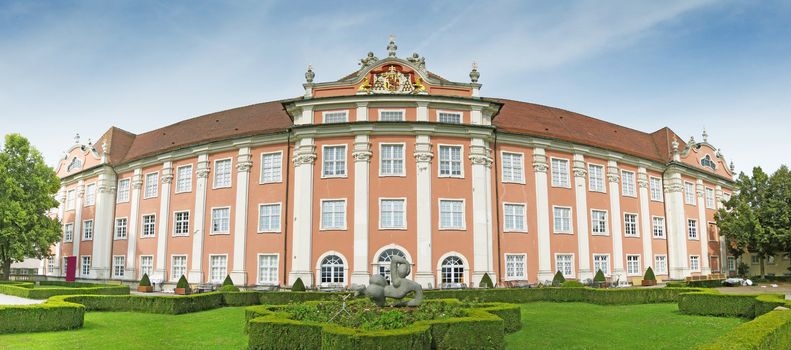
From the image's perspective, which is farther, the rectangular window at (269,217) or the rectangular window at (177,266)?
the rectangular window at (177,266)

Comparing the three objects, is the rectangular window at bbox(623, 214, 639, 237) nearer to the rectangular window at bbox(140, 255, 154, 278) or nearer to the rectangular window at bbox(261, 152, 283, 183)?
the rectangular window at bbox(261, 152, 283, 183)

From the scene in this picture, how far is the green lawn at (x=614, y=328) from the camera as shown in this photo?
47.3ft

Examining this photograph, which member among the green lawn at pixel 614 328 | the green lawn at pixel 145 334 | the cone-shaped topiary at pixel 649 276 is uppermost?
the cone-shaped topiary at pixel 649 276

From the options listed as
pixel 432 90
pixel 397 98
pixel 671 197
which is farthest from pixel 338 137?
pixel 671 197

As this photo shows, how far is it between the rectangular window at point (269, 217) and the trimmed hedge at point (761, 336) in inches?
1007

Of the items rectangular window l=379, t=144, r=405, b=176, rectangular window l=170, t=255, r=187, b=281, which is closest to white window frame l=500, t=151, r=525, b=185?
rectangular window l=379, t=144, r=405, b=176

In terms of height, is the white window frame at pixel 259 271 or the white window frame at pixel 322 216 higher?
the white window frame at pixel 322 216

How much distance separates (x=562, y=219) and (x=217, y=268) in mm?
22160

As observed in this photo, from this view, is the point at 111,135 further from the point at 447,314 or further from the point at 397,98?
the point at 447,314

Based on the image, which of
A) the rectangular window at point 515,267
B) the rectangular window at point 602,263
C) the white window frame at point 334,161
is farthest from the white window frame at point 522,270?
the white window frame at point 334,161

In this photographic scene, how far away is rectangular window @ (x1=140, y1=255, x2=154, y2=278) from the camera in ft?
127

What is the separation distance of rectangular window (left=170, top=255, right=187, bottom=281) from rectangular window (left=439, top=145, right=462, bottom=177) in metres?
18.3

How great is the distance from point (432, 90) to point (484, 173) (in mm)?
5873

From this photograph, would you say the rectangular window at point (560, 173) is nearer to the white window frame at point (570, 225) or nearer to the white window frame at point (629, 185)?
the white window frame at point (570, 225)
